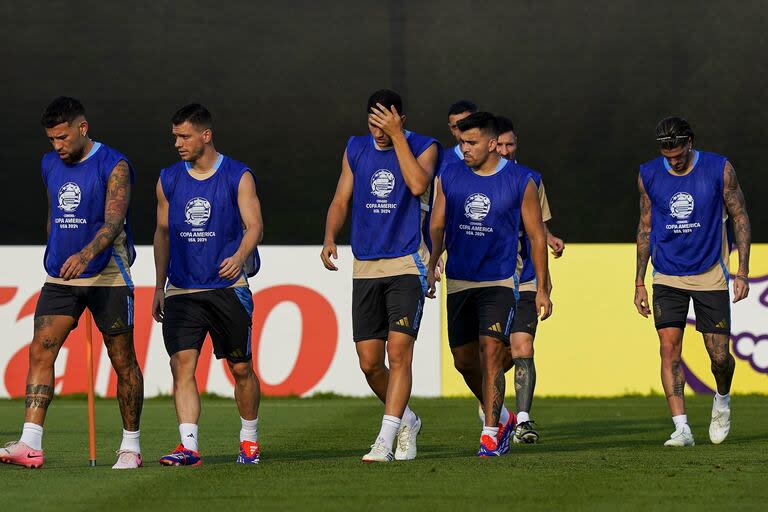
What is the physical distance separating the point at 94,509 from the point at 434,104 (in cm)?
1139

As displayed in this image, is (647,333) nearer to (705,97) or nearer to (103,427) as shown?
(705,97)

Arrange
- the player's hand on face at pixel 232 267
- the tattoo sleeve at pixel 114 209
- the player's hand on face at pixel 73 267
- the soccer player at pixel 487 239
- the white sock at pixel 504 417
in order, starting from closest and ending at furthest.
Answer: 1. the player's hand on face at pixel 73 267
2. the tattoo sleeve at pixel 114 209
3. the player's hand on face at pixel 232 267
4. the soccer player at pixel 487 239
5. the white sock at pixel 504 417

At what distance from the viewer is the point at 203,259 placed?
839cm

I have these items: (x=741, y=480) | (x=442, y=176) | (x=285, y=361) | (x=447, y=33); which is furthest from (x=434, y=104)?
(x=741, y=480)

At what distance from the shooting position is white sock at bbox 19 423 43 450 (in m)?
8.12

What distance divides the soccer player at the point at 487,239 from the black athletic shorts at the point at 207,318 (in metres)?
1.13

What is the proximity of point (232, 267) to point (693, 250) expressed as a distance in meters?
3.30

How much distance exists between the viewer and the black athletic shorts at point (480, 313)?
8812 mm

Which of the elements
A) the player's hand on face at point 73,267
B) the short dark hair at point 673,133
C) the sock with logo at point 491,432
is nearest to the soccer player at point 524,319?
the short dark hair at point 673,133

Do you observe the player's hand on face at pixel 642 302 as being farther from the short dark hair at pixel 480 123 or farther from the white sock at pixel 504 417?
the short dark hair at pixel 480 123

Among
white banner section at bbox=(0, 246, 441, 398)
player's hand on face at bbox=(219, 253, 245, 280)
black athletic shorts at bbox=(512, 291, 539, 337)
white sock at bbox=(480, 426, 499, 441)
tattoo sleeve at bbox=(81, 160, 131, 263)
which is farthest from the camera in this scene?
white banner section at bbox=(0, 246, 441, 398)

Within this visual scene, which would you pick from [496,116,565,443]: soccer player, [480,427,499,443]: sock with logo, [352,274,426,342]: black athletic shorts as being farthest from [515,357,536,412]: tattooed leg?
[352,274,426,342]: black athletic shorts

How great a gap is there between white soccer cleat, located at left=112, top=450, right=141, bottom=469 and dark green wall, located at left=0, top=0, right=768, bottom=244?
371 inches

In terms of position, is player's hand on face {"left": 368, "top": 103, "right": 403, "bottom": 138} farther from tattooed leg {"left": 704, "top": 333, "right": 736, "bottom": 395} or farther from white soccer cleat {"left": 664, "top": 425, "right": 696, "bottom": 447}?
tattooed leg {"left": 704, "top": 333, "right": 736, "bottom": 395}
